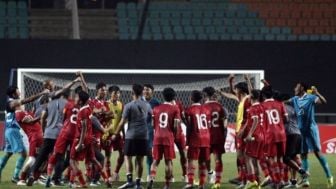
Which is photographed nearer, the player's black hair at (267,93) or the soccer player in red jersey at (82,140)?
the soccer player in red jersey at (82,140)

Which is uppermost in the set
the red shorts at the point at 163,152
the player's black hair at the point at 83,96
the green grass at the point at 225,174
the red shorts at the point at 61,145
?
the player's black hair at the point at 83,96

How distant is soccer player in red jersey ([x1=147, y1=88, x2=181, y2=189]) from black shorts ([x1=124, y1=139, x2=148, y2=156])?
0.22 m

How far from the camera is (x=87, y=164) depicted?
1803cm

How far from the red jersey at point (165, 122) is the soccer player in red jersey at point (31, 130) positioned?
8.38 ft

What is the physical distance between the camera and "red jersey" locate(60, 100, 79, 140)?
17.2 metres

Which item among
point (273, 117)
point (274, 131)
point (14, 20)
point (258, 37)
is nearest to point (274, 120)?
point (273, 117)

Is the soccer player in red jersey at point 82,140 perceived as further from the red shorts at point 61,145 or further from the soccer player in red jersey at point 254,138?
the soccer player in red jersey at point 254,138

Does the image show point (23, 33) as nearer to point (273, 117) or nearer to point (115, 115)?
point (115, 115)

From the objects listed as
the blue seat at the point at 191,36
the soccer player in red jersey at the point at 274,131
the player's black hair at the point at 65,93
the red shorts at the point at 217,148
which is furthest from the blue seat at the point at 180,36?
the soccer player in red jersey at the point at 274,131

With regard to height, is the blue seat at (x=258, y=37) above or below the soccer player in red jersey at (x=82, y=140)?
above

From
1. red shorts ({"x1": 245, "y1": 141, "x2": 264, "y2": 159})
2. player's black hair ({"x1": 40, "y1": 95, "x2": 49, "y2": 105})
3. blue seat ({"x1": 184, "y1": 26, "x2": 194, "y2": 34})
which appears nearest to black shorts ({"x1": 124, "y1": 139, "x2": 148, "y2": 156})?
red shorts ({"x1": 245, "y1": 141, "x2": 264, "y2": 159})

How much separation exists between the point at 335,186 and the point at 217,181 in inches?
101

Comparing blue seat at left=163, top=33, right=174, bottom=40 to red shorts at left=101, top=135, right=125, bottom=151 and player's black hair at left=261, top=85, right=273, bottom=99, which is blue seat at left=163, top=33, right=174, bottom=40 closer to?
red shorts at left=101, top=135, right=125, bottom=151

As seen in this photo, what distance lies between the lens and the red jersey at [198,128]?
1700cm
